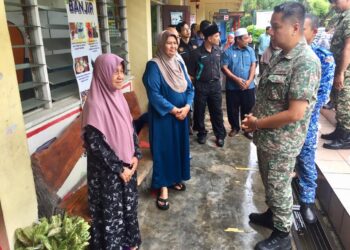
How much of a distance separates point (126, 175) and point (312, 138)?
1636 millimetres

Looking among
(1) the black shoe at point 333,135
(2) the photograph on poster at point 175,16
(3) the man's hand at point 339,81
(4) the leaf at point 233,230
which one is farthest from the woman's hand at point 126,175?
(2) the photograph on poster at point 175,16

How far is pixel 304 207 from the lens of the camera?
8.90ft

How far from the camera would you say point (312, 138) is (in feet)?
8.36

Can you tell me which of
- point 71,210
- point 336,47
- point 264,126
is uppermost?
point 336,47

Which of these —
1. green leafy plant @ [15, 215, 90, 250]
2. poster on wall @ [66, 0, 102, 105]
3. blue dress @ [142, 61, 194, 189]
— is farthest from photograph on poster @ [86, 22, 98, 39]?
green leafy plant @ [15, 215, 90, 250]

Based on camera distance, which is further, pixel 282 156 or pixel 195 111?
pixel 195 111

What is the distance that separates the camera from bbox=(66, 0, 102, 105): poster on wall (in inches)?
107

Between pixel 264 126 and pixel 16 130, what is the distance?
147cm

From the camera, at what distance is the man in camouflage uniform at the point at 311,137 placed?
248 cm

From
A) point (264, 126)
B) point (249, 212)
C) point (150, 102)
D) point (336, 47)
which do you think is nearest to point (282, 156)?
point (264, 126)

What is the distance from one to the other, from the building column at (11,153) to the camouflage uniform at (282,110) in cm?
149

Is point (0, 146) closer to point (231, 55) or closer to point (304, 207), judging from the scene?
point (304, 207)

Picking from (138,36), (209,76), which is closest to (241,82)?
(209,76)

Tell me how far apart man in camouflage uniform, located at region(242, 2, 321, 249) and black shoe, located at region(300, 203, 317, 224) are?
60 centimetres
